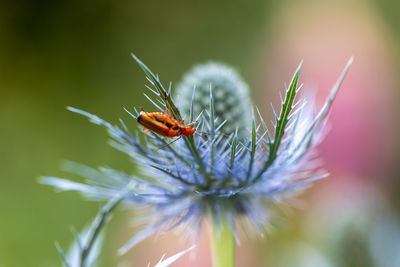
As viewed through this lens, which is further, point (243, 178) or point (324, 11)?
point (324, 11)

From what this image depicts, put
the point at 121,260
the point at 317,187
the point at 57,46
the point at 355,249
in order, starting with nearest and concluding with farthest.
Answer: the point at 355,249, the point at 317,187, the point at 121,260, the point at 57,46

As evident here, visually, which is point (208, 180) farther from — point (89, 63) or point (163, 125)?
point (89, 63)

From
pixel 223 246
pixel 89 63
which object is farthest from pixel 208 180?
pixel 89 63

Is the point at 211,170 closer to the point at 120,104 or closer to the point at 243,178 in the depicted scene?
the point at 243,178

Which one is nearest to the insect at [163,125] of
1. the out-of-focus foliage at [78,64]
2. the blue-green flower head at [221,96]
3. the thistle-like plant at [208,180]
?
the thistle-like plant at [208,180]

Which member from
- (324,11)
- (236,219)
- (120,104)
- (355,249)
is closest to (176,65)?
(120,104)

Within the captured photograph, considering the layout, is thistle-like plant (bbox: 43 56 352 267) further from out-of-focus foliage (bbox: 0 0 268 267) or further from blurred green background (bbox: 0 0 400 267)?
out-of-focus foliage (bbox: 0 0 268 267)

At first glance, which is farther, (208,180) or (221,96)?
(221,96)
